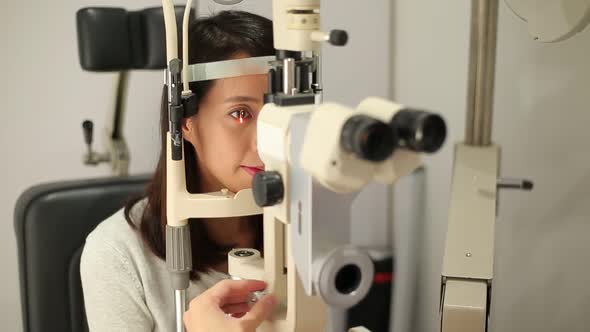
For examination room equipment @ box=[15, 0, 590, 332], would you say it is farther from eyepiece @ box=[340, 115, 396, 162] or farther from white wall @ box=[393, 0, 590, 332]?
white wall @ box=[393, 0, 590, 332]

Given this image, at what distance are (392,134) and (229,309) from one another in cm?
35

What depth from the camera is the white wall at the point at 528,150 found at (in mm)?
1502

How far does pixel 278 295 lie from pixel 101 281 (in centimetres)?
41

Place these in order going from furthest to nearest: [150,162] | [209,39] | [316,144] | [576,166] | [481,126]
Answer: [150,162]
[576,166]
[481,126]
[209,39]
[316,144]

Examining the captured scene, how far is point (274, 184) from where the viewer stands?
0.63 meters

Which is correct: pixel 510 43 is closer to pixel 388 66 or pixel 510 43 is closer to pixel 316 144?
pixel 388 66

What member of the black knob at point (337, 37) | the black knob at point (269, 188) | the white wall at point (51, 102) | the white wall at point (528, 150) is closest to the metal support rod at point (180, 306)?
the black knob at point (269, 188)

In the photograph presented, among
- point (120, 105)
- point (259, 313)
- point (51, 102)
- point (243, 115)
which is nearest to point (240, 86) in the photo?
point (243, 115)

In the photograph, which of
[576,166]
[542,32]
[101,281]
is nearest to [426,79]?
[576,166]

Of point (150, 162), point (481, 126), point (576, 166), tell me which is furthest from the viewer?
point (150, 162)

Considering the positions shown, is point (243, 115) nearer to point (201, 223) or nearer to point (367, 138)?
point (201, 223)

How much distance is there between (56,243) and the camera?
1.22 meters

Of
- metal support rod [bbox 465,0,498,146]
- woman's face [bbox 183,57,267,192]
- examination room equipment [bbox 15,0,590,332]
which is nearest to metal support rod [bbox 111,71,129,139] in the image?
examination room equipment [bbox 15,0,590,332]

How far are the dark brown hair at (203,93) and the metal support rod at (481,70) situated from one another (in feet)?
1.40
